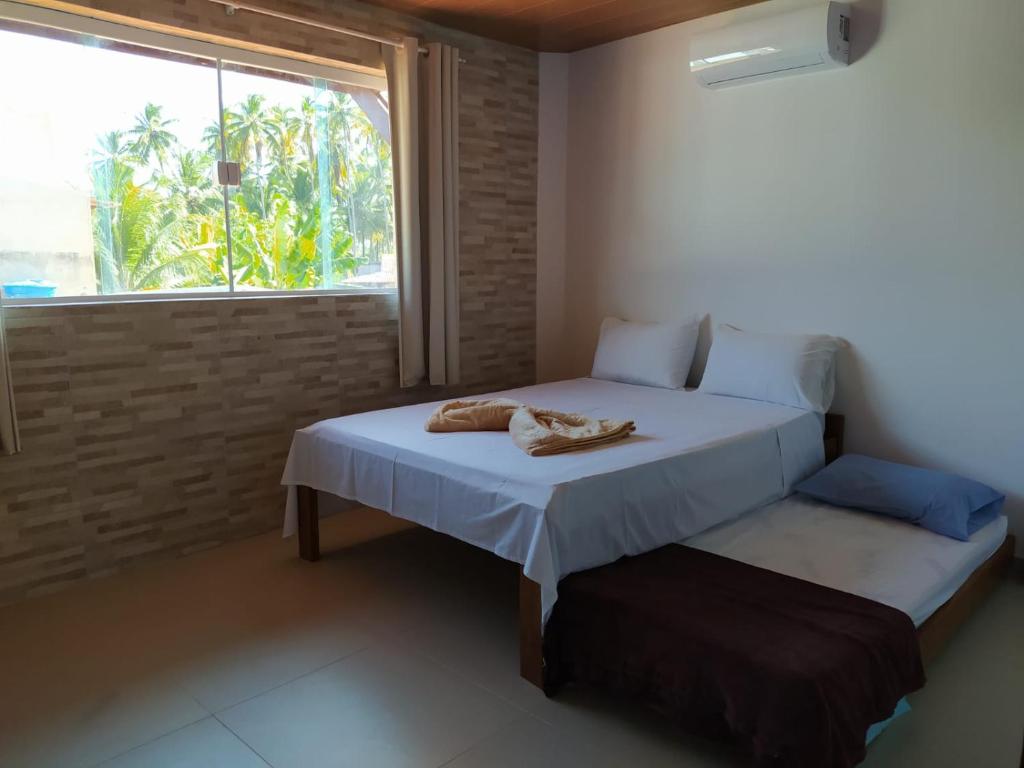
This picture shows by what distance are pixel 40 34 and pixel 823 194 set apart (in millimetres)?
3325

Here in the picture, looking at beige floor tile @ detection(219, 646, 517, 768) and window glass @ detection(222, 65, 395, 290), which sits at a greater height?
window glass @ detection(222, 65, 395, 290)

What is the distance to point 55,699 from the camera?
7.28ft

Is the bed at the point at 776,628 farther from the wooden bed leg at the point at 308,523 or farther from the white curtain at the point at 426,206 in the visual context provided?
the white curtain at the point at 426,206

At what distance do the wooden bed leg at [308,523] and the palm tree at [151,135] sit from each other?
4.91 feet

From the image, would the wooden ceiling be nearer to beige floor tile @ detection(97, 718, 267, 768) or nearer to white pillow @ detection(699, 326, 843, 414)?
white pillow @ detection(699, 326, 843, 414)

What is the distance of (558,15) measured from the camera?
373cm

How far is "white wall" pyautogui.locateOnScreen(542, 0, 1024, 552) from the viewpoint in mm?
3014

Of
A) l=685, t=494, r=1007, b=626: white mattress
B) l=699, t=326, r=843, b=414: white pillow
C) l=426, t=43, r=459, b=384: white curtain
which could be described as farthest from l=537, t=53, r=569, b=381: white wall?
l=685, t=494, r=1007, b=626: white mattress

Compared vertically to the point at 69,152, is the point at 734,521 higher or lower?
lower

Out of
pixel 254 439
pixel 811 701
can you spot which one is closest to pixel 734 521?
pixel 811 701

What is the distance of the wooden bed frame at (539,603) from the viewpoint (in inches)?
88.6

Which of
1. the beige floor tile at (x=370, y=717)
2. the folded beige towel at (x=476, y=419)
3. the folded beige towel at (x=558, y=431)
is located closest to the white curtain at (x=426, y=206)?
the folded beige towel at (x=476, y=419)

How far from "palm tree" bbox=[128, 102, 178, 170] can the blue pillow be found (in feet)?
9.87

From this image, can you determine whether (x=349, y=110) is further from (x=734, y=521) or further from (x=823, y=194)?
(x=734, y=521)
